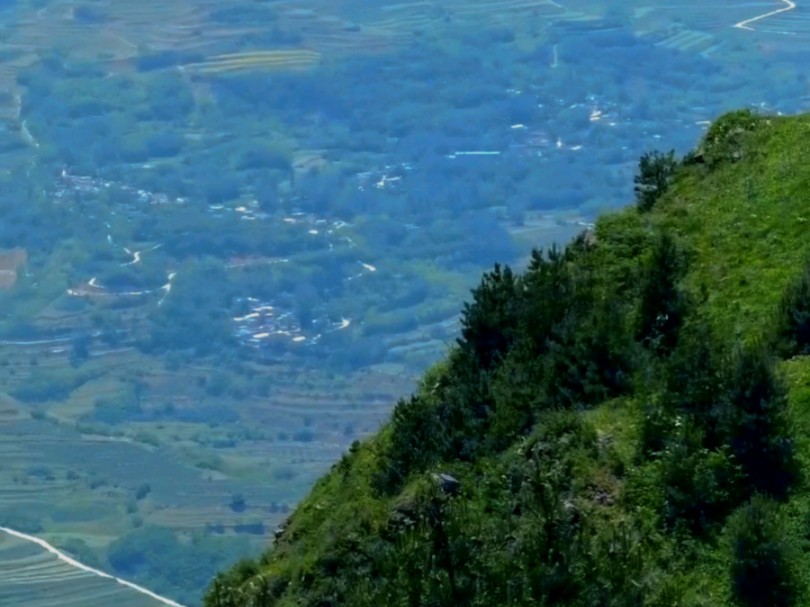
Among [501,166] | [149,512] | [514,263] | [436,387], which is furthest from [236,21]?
[436,387]

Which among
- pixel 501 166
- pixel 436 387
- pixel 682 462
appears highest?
pixel 682 462

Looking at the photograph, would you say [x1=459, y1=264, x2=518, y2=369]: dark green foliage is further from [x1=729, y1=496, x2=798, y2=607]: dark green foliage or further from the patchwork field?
the patchwork field

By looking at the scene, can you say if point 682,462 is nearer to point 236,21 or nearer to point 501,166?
point 501,166

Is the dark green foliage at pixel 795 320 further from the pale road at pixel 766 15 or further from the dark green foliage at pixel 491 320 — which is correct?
the pale road at pixel 766 15

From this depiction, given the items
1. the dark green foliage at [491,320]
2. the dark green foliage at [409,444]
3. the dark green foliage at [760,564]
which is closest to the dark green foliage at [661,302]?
the dark green foliage at [491,320]

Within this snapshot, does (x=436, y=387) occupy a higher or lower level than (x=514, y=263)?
higher

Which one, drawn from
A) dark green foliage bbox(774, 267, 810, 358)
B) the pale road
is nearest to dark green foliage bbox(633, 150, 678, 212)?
dark green foliage bbox(774, 267, 810, 358)

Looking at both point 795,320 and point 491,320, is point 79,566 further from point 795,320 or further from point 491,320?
point 795,320
